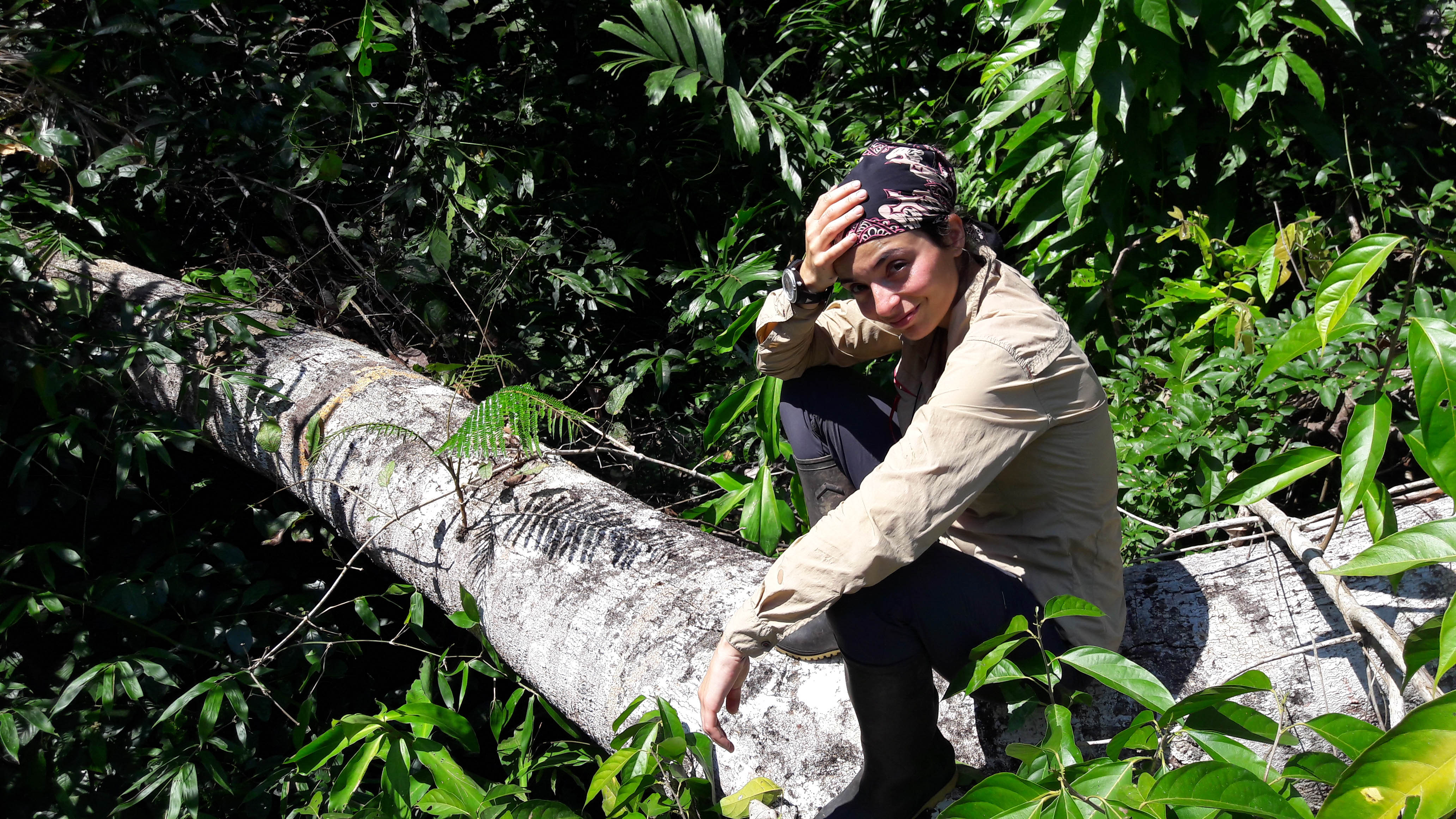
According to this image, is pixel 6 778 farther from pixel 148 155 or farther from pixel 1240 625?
pixel 1240 625

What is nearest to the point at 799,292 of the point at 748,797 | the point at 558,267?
the point at 748,797

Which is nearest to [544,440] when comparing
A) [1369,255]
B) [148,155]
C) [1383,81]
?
[148,155]

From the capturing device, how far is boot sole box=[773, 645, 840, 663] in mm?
1643

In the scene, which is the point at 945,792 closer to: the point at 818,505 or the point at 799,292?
the point at 818,505

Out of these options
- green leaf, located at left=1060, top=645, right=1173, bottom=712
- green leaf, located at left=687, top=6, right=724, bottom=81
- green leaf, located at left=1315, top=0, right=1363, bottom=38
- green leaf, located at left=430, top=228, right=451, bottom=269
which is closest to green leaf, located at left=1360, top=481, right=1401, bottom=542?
green leaf, located at left=1060, top=645, right=1173, bottom=712

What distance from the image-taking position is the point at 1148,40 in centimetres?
206

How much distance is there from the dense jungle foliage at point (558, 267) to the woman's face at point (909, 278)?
49 cm

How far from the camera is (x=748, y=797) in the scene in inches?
58.5

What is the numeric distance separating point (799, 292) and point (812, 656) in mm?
691

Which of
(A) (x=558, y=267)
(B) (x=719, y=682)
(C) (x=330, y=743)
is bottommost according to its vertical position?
(C) (x=330, y=743)

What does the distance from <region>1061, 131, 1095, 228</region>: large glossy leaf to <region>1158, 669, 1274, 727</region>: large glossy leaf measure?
1.53 metres

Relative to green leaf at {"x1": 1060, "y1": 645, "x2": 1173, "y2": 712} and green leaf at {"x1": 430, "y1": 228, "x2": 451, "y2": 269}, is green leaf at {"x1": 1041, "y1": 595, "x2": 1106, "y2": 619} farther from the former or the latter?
green leaf at {"x1": 430, "y1": 228, "x2": 451, "y2": 269}

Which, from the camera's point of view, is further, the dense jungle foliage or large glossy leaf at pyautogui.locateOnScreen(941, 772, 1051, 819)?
the dense jungle foliage

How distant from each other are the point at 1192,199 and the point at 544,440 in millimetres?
1911
